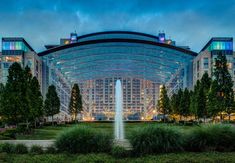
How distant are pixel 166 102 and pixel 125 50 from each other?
1110 inches

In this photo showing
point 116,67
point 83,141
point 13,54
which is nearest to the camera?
point 83,141

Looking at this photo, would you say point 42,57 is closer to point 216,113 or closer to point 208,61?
point 208,61

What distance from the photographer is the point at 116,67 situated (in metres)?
101

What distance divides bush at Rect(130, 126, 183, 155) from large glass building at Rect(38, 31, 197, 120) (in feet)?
248

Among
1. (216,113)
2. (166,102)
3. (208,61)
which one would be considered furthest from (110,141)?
(208,61)

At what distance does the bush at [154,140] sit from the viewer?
1348cm

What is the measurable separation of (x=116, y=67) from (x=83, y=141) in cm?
8714

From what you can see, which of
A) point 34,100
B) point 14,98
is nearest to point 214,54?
point 34,100

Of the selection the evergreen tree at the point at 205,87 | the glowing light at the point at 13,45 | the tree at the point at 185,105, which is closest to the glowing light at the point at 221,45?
the tree at the point at 185,105

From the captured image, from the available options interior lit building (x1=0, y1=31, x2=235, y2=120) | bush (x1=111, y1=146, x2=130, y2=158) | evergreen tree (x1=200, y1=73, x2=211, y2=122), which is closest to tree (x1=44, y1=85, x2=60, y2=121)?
interior lit building (x1=0, y1=31, x2=235, y2=120)

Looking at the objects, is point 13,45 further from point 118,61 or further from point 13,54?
point 118,61

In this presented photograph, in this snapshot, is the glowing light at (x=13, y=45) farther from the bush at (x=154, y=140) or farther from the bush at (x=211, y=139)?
the bush at (x=211, y=139)

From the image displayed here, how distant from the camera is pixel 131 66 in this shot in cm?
9912

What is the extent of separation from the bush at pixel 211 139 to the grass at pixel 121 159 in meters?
0.95
